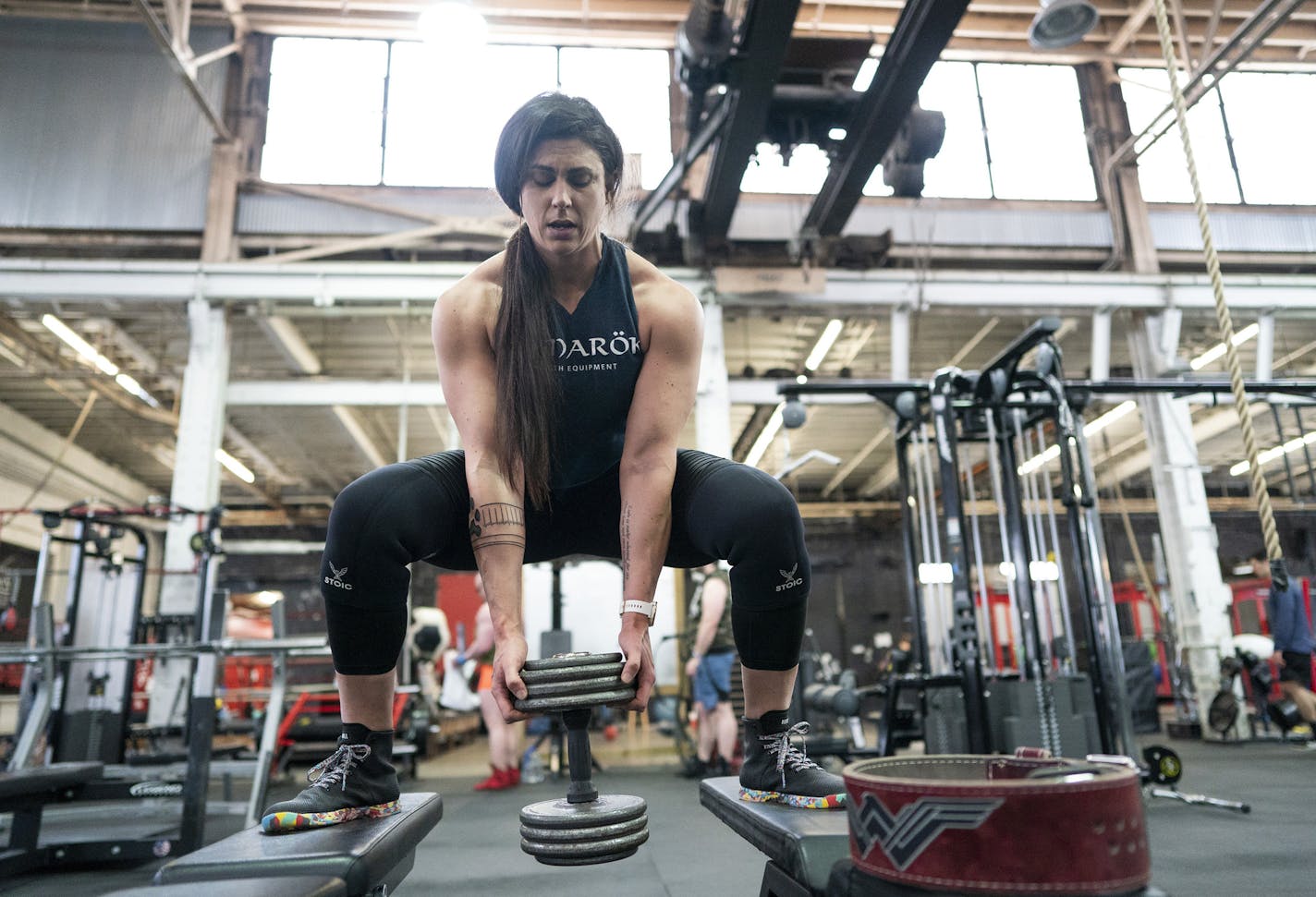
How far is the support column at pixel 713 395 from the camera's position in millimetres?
6711

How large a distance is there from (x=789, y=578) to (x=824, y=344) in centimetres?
811

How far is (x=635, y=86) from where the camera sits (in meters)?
7.84

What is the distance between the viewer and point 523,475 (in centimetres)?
117

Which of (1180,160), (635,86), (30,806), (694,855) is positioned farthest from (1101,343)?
(30,806)

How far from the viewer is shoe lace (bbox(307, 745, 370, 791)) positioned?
1135 mm

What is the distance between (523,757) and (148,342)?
6.53 metres

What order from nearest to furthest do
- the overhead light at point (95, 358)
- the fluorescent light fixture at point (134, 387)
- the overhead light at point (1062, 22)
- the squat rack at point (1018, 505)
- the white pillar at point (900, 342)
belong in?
the squat rack at point (1018, 505) < the overhead light at point (1062, 22) < the white pillar at point (900, 342) < the overhead light at point (95, 358) < the fluorescent light fixture at point (134, 387)

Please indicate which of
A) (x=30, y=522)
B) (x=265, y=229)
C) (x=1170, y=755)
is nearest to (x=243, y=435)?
(x=30, y=522)

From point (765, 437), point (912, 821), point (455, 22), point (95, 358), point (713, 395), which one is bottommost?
point (912, 821)

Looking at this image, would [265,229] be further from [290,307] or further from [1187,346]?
[1187,346]

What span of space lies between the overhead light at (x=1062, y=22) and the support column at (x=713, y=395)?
2952 millimetres

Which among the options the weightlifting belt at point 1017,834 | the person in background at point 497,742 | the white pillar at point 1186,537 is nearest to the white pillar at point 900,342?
the white pillar at point 1186,537

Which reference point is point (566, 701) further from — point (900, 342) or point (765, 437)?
point (765, 437)

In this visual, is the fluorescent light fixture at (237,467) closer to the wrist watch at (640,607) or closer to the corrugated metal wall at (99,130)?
the corrugated metal wall at (99,130)
